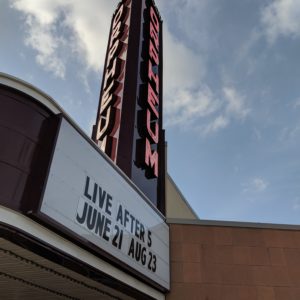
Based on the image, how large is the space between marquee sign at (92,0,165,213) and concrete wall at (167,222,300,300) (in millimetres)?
1753

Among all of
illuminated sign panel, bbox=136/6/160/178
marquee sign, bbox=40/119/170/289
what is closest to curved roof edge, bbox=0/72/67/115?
marquee sign, bbox=40/119/170/289

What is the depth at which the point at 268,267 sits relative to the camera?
11.4 m

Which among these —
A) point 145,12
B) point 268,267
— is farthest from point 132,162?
point 145,12

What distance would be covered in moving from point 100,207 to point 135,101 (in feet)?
19.8

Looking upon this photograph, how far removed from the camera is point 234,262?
11.4 meters

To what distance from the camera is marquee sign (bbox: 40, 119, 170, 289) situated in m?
6.61

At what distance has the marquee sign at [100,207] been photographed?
6.61m

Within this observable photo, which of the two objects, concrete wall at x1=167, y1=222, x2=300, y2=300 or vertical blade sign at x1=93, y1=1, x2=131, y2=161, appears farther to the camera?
vertical blade sign at x1=93, y1=1, x2=131, y2=161

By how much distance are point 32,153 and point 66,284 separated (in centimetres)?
322

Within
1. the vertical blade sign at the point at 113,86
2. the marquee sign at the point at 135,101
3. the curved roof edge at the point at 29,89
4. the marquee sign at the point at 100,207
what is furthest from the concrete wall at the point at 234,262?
the curved roof edge at the point at 29,89

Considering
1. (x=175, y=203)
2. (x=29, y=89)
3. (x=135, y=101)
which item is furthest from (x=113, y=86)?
(x=29, y=89)

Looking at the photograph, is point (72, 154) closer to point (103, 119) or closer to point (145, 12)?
point (103, 119)

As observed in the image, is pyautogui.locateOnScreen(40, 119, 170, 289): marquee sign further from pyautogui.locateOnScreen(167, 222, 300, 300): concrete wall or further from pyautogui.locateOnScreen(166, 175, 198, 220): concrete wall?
pyautogui.locateOnScreen(166, 175, 198, 220): concrete wall

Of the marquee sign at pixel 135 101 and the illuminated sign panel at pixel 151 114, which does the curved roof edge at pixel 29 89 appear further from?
the illuminated sign panel at pixel 151 114
